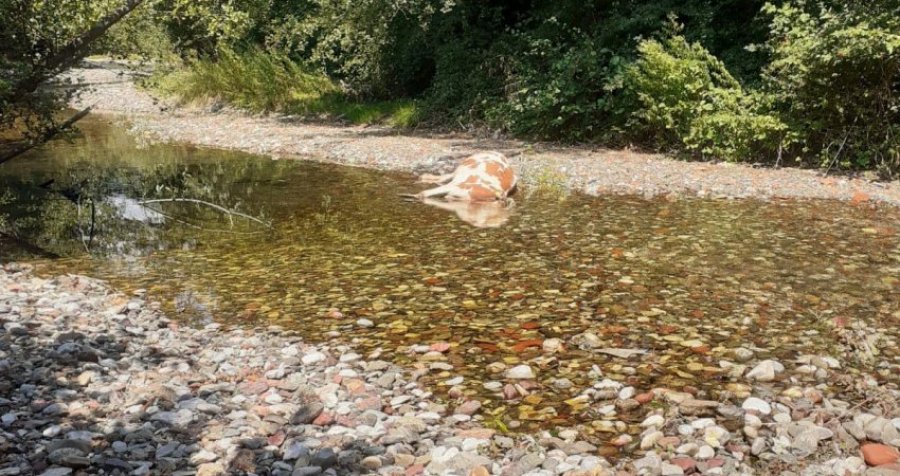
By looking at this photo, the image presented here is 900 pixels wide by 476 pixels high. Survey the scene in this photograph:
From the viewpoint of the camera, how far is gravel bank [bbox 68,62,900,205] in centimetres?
1137

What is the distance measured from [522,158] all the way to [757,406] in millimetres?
10242

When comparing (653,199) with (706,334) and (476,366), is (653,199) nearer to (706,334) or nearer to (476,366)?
(706,334)

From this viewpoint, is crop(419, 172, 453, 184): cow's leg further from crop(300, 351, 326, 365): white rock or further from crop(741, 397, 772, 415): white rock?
crop(741, 397, 772, 415): white rock

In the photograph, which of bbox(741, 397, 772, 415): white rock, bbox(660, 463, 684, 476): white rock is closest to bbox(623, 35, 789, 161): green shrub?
bbox(741, 397, 772, 415): white rock

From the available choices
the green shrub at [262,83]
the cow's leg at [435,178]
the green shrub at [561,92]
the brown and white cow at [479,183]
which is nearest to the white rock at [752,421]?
the brown and white cow at [479,183]

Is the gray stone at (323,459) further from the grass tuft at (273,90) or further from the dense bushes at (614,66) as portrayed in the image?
the grass tuft at (273,90)

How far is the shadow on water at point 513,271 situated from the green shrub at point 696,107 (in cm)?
276

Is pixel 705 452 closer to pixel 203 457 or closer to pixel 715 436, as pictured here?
pixel 715 436

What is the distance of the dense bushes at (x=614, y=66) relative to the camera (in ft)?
39.1

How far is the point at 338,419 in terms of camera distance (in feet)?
14.4

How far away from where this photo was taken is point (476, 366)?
5.31 meters

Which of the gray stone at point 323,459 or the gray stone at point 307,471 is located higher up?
the gray stone at point 323,459

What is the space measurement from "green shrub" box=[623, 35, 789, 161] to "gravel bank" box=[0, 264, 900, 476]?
8.58 metres

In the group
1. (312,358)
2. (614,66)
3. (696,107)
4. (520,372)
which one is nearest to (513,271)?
(520,372)
